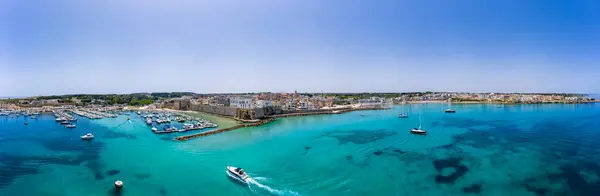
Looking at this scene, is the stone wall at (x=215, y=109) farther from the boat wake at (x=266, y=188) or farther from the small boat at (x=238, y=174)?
the boat wake at (x=266, y=188)

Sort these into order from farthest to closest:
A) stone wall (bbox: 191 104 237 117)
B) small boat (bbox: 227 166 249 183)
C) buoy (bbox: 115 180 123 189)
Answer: stone wall (bbox: 191 104 237 117)
small boat (bbox: 227 166 249 183)
buoy (bbox: 115 180 123 189)

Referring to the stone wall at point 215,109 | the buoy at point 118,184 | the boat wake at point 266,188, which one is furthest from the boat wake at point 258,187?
the stone wall at point 215,109

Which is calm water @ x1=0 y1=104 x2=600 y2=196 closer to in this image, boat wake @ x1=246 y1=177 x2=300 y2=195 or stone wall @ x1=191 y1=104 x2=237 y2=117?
boat wake @ x1=246 y1=177 x2=300 y2=195

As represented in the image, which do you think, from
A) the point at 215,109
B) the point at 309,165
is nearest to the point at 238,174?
the point at 309,165

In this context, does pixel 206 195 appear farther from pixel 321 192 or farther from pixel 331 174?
pixel 331 174

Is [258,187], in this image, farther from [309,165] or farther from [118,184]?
[118,184]

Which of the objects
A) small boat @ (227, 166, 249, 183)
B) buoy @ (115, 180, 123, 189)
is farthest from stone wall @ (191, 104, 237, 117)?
buoy @ (115, 180, 123, 189)

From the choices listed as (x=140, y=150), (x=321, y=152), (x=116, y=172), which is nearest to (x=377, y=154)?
(x=321, y=152)

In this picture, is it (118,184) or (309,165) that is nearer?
(118,184)
